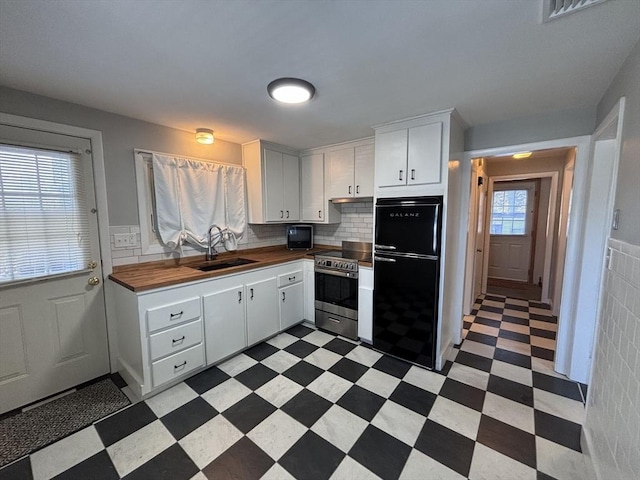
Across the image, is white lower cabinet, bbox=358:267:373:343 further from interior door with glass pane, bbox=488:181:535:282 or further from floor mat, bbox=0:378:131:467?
interior door with glass pane, bbox=488:181:535:282

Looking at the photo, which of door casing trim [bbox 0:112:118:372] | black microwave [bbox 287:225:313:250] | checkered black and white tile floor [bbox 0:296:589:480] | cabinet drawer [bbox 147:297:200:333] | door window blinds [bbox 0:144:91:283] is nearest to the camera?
checkered black and white tile floor [bbox 0:296:589:480]

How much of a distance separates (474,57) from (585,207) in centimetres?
168

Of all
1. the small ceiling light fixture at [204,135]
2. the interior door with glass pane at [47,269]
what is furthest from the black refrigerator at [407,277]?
the interior door with glass pane at [47,269]

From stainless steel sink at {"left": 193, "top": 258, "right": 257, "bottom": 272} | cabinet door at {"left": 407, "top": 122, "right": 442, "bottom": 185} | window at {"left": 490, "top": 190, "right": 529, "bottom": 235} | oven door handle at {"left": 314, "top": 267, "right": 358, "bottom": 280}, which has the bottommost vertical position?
oven door handle at {"left": 314, "top": 267, "right": 358, "bottom": 280}

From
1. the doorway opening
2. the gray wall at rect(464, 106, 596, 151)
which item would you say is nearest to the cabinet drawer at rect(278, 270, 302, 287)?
the doorway opening

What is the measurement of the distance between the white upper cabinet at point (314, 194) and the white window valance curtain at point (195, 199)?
32.1 inches

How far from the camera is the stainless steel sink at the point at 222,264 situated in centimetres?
268

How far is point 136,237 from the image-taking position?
2463mm

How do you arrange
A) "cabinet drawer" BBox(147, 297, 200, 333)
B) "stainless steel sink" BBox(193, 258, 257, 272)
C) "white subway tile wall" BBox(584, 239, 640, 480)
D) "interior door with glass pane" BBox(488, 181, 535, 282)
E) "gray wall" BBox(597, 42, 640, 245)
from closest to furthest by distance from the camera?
"white subway tile wall" BBox(584, 239, 640, 480), "gray wall" BBox(597, 42, 640, 245), "cabinet drawer" BBox(147, 297, 200, 333), "stainless steel sink" BBox(193, 258, 257, 272), "interior door with glass pane" BBox(488, 181, 535, 282)

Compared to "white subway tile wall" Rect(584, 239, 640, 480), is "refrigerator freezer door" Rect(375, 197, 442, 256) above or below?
above

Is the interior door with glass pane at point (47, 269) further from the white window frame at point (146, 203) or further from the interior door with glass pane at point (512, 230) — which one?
the interior door with glass pane at point (512, 230)

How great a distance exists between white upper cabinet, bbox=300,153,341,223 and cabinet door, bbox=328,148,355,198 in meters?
0.14

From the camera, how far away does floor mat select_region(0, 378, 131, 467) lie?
Answer: 1626 millimetres

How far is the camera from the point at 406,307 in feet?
8.19
